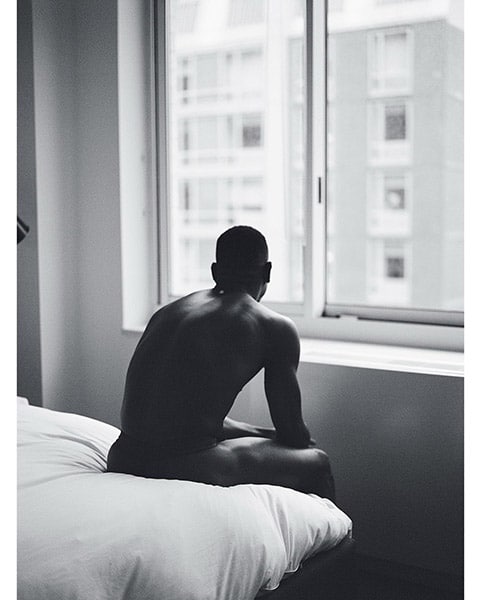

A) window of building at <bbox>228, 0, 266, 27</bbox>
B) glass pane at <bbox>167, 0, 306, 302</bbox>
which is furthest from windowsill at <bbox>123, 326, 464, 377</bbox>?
window of building at <bbox>228, 0, 266, 27</bbox>

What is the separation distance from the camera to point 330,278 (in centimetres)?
233

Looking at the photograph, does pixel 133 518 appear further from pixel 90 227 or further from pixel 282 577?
pixel 90 227

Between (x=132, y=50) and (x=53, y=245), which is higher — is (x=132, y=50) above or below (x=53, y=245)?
above

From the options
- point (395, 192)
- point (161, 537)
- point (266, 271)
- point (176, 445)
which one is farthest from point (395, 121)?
point (161, 537)

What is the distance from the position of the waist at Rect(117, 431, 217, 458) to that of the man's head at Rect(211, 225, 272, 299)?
321mm

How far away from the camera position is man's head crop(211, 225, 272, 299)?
5.08 feet

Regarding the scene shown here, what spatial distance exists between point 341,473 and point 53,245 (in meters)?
1.21

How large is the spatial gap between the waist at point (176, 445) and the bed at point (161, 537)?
3.3 inches

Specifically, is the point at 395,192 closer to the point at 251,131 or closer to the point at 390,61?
the point at 390,61

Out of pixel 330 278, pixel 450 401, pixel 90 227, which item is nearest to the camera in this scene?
pixel 450 401

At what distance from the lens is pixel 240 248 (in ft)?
5.08

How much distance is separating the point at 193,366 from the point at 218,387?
0.07m
